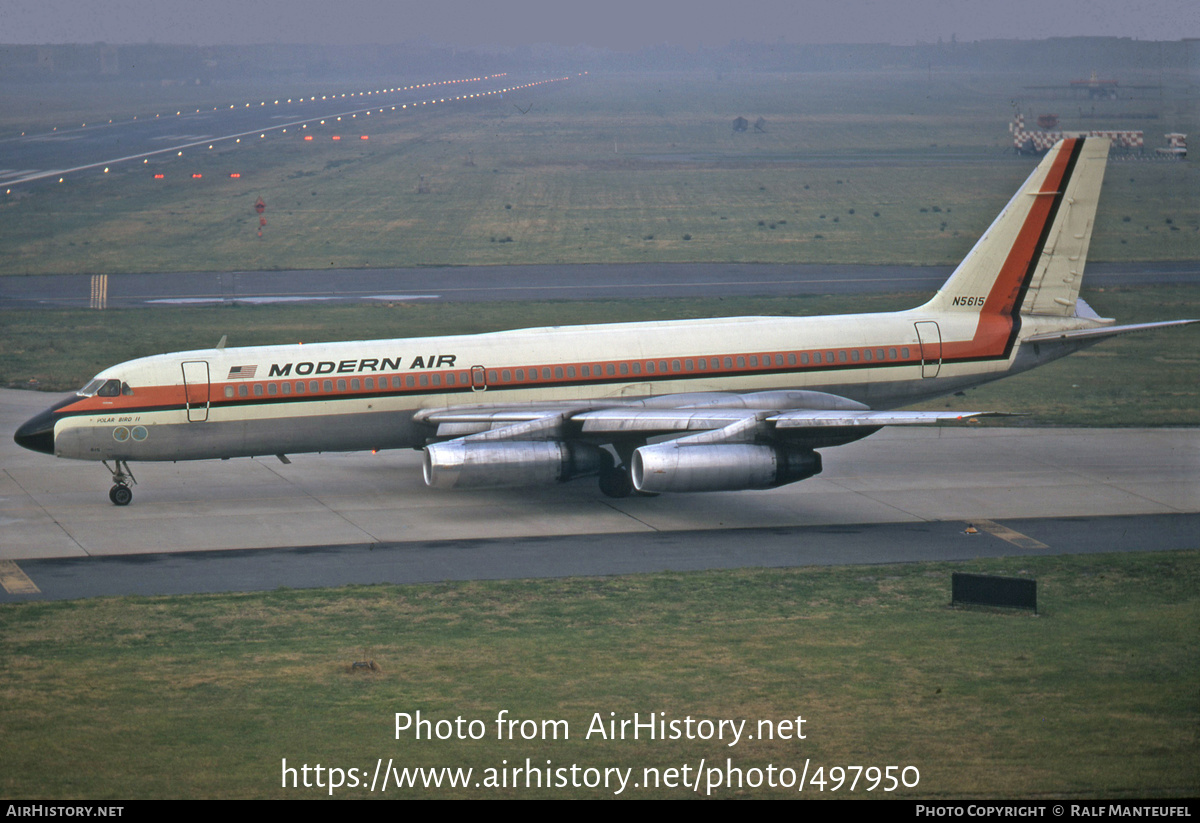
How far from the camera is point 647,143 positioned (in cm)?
16800

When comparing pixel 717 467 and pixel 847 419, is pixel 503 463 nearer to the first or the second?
pixel 717 467

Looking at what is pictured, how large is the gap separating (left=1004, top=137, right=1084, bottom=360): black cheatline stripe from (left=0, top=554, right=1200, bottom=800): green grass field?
416 inches

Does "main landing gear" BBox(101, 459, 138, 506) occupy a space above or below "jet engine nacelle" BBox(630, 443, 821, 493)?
below

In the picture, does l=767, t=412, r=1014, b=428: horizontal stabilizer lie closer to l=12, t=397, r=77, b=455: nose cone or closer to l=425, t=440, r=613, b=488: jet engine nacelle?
l=425, t=440, r=613, b=488: jet engine nacelle

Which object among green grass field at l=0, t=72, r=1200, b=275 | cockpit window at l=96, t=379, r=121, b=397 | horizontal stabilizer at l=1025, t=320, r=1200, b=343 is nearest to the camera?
cockpit window at l=96, t=379, r=121, b=397

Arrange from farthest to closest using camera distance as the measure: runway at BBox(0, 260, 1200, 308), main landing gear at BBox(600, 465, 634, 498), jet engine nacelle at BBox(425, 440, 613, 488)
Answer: runway at BBox(0, 260, 1200, 308), main landing gear at BBox(600, 465, 634, 498), jet engine nacelle at BBox(425, 440, 613, 488)

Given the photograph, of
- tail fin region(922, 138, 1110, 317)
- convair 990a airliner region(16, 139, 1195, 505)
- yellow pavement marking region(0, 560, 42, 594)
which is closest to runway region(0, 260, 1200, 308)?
tail fin region(922, 138, 1110, 317)

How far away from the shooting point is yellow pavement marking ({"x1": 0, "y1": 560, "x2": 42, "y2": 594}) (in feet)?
92.4

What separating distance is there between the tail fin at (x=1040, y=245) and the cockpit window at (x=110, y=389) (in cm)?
2351

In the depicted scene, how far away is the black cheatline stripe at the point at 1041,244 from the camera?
39.2 meters

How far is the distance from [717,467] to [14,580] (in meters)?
16.4

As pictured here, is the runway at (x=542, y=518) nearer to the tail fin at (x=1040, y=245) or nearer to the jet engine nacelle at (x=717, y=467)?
the jet engine nacelle at (x=717, y=467)

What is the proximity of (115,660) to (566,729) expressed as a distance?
8.86 meters

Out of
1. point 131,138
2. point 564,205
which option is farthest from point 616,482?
point 131,138
